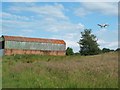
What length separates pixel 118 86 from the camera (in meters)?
8.52

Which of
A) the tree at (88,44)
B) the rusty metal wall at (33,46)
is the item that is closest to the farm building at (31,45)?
the rusty metal wall at (33,46)

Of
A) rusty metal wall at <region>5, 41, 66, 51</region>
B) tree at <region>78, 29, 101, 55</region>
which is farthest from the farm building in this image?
tree at <region>78, 29, 101, 55</region>

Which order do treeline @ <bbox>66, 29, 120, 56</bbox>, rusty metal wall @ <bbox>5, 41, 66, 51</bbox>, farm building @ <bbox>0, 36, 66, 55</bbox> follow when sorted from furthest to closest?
treeline @ <bbox>66, 29, 120, 56</bbox> < rusty metal wall @ <bbox>5, 41, 66, 51</bbox> < farm building @ <bbox>0, 36, 66, 55</bbox>

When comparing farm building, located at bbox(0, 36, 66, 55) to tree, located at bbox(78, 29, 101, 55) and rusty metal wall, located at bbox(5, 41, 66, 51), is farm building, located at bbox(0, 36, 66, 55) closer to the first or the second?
rusty metal wall, located at bbox(5, 41, 66, 51)

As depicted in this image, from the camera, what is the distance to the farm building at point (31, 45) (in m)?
61.1

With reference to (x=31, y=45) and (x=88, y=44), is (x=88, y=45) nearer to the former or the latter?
(x=88, y=44)

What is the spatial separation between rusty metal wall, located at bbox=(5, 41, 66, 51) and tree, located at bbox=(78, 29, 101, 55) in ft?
32.0

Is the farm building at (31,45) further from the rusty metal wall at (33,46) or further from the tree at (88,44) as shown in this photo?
the tree at (88,44)

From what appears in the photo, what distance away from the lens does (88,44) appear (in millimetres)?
78438

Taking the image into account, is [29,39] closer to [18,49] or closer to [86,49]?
[18,49]

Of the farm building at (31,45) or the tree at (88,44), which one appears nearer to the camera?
the farm building at (31,45)

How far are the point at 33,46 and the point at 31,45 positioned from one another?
0.61 meters

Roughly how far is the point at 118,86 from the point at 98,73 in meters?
2.00

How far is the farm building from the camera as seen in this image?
6114 centimetres
